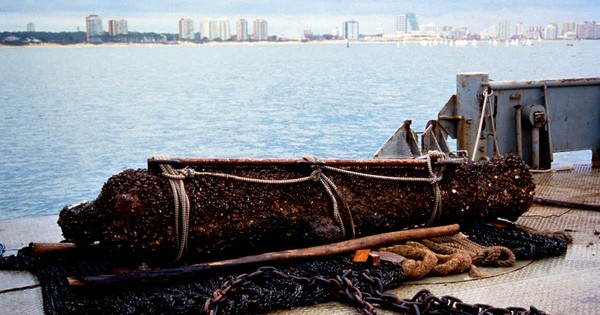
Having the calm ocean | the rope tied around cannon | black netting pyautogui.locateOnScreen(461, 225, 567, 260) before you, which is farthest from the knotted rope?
the calm ocean

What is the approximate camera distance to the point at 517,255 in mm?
6168

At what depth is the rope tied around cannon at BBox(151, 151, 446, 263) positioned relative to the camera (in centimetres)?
553

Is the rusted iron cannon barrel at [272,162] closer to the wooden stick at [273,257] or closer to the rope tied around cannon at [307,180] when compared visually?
the rope tied around cannon at [307,180]

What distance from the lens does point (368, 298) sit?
5098mm

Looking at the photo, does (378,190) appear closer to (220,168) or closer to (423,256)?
(423,256)

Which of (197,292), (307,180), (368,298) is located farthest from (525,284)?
(197,292)

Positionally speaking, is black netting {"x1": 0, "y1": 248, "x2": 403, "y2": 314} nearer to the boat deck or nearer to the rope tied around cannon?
the boat deck

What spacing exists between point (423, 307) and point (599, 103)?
7.12 metres

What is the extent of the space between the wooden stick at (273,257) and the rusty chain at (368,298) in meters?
0.27

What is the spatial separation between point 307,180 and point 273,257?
0.74m

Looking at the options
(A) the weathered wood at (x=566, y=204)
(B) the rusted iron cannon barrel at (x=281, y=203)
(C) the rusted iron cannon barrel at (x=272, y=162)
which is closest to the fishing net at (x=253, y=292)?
(B) the rusted iron cannon barrel at (x=281, y=203)

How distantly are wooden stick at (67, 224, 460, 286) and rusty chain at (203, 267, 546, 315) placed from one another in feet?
0.90

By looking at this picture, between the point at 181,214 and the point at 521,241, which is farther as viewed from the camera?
the point at 521,241

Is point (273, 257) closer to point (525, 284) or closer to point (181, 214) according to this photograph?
point (181, 214)
